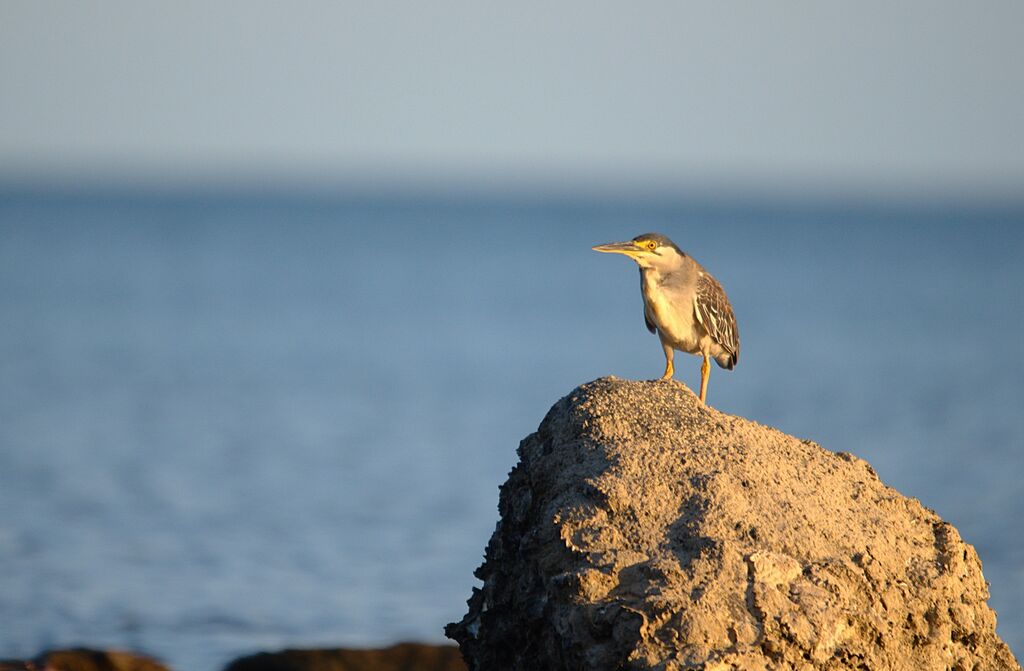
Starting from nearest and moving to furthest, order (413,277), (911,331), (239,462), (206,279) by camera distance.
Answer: (239,462)
(911,331)
(206,279)
(413,277)

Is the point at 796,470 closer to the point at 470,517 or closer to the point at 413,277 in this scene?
the point at 470,517

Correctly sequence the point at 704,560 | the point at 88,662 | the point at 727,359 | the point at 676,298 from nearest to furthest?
the point at 704,560 < the point at 88,662 < the point at 676,298 < the point at 727,359

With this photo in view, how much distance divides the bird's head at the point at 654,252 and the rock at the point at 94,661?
4.19 m

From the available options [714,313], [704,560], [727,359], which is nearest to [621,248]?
[714,313]

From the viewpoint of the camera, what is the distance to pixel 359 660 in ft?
31.4

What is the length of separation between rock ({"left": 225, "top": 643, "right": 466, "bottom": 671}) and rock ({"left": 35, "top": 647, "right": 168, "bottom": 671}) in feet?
1.96

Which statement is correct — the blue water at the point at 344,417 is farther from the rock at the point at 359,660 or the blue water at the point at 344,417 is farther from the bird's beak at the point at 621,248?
the bird's beak at the point at 621,248

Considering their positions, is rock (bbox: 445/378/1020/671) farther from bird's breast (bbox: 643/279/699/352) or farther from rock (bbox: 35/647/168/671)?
rock (bbox: 35/647/168/671)

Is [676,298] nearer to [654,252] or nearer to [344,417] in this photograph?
[654,252]

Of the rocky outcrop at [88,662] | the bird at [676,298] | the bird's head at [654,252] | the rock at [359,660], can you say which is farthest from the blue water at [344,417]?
the bird's head at [654,252]

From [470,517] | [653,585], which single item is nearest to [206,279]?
[470,517]

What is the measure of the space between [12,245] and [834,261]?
52.7 meters

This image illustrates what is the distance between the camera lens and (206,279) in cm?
6494

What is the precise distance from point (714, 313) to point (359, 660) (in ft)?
11.4
